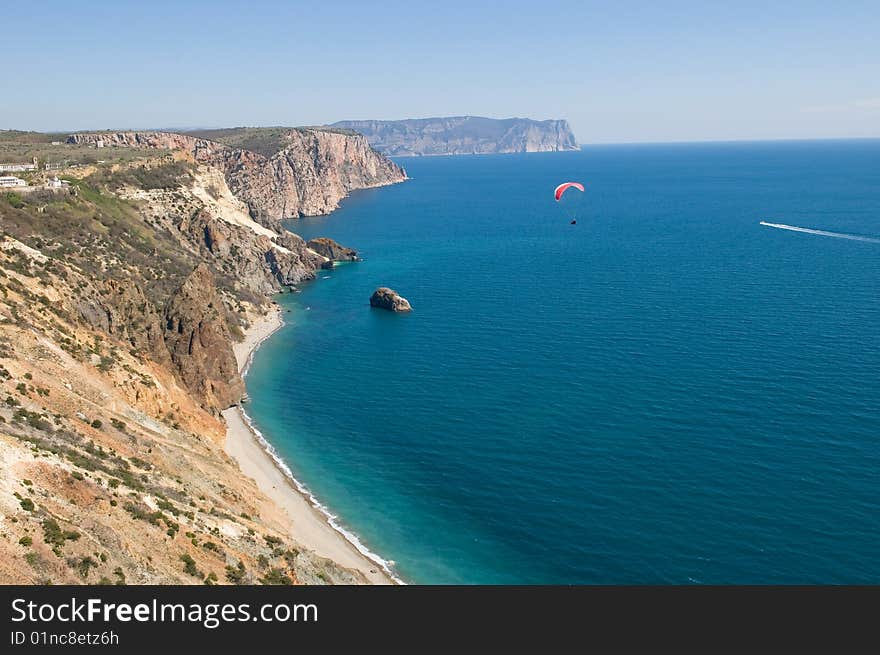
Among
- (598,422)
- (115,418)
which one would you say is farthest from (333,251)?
(115,418)

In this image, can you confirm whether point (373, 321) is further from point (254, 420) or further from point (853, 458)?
point (853, 458)

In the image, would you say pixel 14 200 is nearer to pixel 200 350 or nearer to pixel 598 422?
pixel 200 350

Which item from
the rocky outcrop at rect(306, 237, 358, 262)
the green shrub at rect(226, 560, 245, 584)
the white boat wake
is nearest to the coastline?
the green shrub at rect(226, 560, 245, 584)

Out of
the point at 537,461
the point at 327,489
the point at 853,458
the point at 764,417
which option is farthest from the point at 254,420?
the point at 853,458

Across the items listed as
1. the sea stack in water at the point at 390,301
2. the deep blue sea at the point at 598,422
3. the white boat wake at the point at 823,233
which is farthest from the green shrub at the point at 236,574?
the white boat wake at the point at 823,233

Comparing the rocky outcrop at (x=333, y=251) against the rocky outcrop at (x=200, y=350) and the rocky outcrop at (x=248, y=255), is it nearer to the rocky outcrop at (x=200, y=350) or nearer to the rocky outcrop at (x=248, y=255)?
the rocky outcrop at (x=248, y=255)
